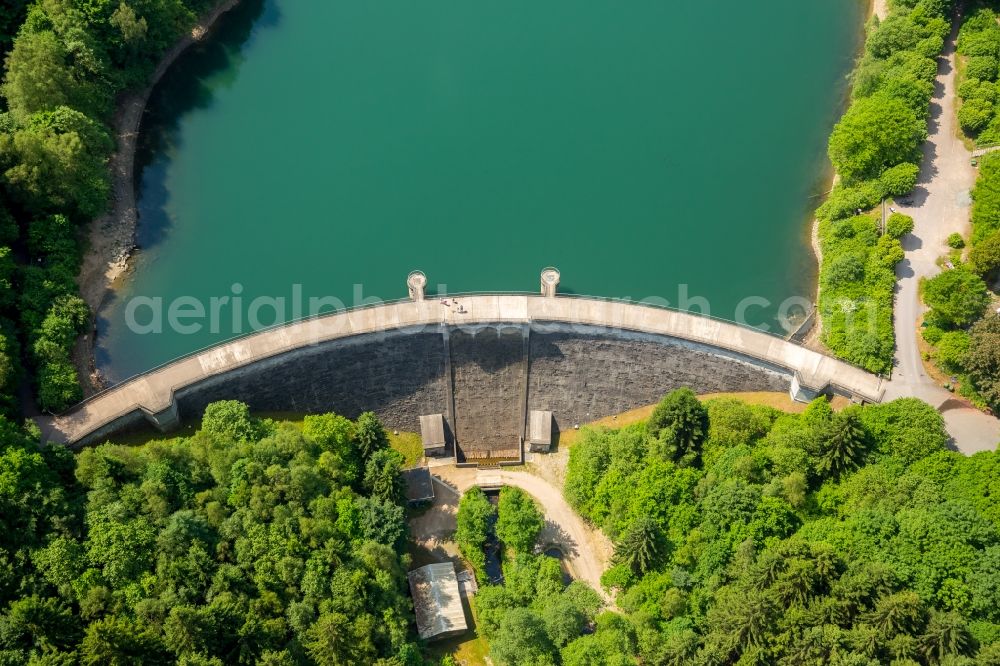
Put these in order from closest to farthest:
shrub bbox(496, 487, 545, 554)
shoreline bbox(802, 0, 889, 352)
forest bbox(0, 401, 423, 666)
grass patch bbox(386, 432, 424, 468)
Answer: forest bbox(0, 401, 423, 666) → shrub bbox(496, 487, 545, 554) → grass patch bbox(386, 432, 424, 468) → shoreline bbox(802, 0, 889, 352)

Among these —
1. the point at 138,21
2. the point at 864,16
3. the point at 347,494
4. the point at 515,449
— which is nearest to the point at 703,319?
the point at 515,449

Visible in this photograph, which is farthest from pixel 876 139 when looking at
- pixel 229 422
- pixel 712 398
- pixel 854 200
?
pixel 229 422

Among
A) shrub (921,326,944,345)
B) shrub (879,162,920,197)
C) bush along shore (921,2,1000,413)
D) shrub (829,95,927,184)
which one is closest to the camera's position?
bush along shore (921,2,1000,413)

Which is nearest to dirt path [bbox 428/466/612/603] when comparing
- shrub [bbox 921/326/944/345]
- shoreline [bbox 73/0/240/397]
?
shoreline [bbox 73/0/240/397]

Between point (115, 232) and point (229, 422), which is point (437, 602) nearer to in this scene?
point (229, 422)

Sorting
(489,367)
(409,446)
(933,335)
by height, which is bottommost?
(409,446)

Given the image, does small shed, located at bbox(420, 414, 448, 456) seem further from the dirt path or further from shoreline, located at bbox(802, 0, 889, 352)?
shoreline, located at bbox(802, 0, 889, 352)

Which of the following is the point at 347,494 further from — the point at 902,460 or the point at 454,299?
the point at 902,460
